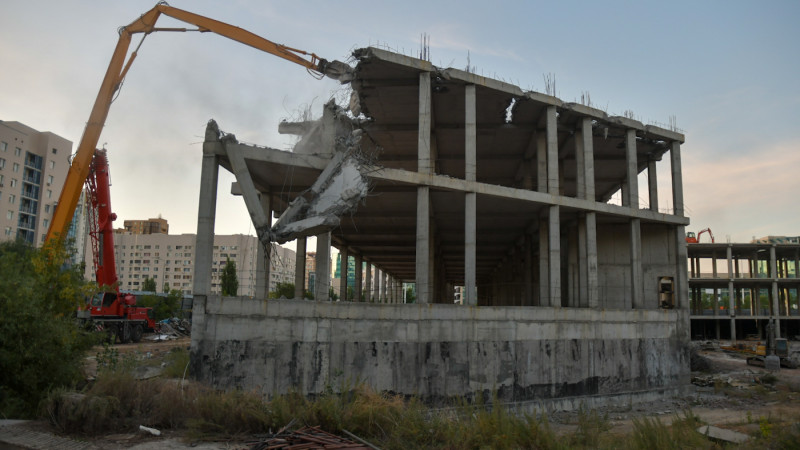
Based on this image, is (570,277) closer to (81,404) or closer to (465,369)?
(465,369)

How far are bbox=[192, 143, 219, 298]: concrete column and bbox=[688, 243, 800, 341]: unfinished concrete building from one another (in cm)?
4275

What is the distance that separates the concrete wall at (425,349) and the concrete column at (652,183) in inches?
254

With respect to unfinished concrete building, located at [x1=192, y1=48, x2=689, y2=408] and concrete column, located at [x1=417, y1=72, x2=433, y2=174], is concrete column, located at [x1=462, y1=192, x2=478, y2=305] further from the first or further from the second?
concrete column, located at [x1=417, y1=72, x2=433, y2=174]

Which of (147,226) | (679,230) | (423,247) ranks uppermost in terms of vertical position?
(147,226)

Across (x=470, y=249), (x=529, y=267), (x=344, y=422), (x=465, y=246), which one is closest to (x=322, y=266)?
(x=470, y=249)

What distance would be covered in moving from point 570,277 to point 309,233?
14552 millimetres

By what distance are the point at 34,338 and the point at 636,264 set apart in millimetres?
21080

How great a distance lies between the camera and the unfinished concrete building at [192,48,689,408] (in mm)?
14281

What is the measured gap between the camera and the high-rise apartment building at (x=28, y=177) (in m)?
54.8

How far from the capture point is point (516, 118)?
73.6ft

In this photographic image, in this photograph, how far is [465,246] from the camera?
19094 millimetres

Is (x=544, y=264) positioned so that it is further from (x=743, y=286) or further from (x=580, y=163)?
(x=743, y=286)

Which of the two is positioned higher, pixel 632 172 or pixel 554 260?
pixel 632 172

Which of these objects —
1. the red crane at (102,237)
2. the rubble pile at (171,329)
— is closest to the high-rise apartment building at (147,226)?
the rubble pile at (171,329)
